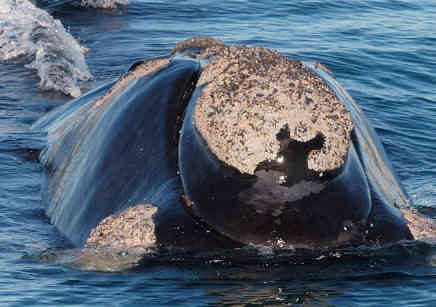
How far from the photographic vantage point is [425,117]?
35.9ft

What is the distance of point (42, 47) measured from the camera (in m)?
12.0

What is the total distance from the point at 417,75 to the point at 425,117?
2.58 metres

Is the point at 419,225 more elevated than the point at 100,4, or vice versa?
the point at 100,4

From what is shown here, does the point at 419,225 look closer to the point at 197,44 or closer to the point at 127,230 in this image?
the point at 127,230

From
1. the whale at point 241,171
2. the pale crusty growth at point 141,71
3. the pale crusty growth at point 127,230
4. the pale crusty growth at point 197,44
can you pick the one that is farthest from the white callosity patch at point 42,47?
the pale crusty growth at point 127,230

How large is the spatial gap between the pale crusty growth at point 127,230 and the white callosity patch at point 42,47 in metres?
5.27

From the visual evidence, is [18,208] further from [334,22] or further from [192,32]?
[334,22]

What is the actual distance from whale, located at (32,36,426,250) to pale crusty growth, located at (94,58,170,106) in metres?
0.65

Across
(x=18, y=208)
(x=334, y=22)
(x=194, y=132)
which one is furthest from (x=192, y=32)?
(x=194, y=132)

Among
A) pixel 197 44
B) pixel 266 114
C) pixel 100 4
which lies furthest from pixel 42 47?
pixel 266 114

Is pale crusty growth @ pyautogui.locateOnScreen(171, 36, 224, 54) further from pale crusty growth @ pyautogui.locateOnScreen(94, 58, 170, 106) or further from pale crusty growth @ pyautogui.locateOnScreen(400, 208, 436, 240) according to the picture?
pale crusty growth @ pyautogui.locateOnScreen(400, 208, 436, 240)

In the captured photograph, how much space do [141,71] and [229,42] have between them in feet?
27.0

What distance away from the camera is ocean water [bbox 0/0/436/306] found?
421 cm

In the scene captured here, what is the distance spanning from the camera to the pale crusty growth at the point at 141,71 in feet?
18.9
